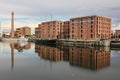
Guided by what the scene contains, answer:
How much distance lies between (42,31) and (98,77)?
164m

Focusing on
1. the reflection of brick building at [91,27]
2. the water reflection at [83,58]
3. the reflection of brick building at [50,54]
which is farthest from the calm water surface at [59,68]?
the reflection of brick building at [91,27]

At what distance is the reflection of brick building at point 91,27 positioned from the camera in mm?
121213

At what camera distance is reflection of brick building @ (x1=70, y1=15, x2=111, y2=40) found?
121 meters

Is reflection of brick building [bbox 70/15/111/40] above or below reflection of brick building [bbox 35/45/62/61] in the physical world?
above

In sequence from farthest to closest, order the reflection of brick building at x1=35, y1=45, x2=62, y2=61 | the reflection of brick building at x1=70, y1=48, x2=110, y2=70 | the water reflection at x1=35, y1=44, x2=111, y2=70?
the reflection of brick building at x1=35, y1=45, x2=62, y2=61 < the water reflection at x1=35, y1=44, x2=111, y2=70 < the reflection of brick building at x1=70, y1=48, x2=110, y2=70

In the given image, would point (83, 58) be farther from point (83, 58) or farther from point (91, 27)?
point (91, 27)

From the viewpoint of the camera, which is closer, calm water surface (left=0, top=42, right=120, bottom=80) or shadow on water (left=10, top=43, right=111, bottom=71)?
calm water surface (left=0, top=42, right=120, bottom=80)

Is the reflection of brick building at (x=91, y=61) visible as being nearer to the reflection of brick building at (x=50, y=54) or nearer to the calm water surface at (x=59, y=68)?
the calm water surface at (x=59, y=68)

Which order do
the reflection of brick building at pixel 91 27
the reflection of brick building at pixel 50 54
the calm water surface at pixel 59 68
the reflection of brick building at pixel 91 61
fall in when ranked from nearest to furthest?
the calm water surface at pixel 59 68
the reflection of brick building at pixel 91 61
the reflection of brick building at pixel 50 54
the reflection of brick building at pixel 91 27

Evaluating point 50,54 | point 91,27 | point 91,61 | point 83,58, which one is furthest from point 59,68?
point 91,27

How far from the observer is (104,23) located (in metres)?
131

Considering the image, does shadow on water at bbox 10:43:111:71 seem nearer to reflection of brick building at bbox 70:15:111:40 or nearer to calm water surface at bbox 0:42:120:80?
calm water surface at bbox 0:42:120:80

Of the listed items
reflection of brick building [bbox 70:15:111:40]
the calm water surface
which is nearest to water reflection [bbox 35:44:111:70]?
the calm water surface

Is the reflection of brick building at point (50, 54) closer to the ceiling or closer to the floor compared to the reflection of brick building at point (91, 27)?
closer to the floor
